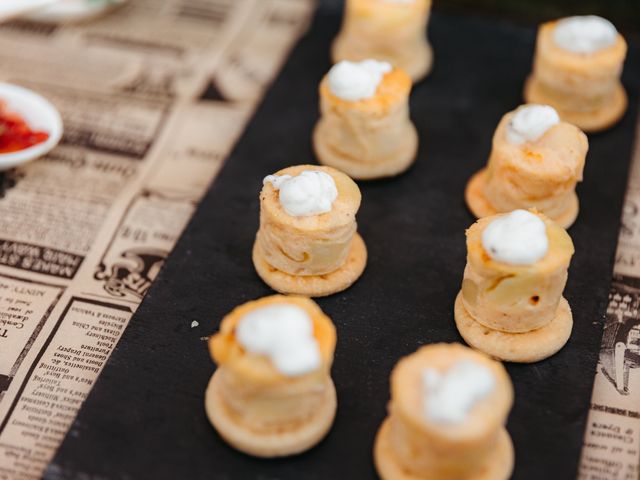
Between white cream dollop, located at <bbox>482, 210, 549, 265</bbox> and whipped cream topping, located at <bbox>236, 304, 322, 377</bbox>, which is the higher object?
white cream dollop, located at <bbox>482, 210, 549, 265</bbox>

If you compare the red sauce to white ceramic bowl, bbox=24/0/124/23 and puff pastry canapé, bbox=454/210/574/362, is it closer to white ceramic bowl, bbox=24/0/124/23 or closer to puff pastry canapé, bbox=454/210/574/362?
white ceramic bowl, bbox=24/0/124/23

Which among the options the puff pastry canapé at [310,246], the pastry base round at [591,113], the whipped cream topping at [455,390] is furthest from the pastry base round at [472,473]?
the pastry base round at [591,113]

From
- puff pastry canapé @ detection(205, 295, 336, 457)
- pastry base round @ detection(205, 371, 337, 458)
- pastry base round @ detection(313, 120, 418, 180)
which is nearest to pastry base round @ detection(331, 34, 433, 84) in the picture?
pastry base round @ detection(313, 120, 418, 180)

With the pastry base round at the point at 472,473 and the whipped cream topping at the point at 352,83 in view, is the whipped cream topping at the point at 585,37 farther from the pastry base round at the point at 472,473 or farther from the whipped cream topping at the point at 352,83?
the pastry base round at the point at 472,473

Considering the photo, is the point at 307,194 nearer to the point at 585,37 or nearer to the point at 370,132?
the point at 370,132

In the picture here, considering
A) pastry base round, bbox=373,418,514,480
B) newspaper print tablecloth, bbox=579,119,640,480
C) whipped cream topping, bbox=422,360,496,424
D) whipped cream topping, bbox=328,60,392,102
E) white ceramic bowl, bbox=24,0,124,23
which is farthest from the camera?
white ceramic bowl, bbox=24,0,124,23

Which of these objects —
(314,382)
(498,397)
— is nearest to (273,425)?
(314,382)

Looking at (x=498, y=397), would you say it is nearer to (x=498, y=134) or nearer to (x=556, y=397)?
(x=556, y=397)
